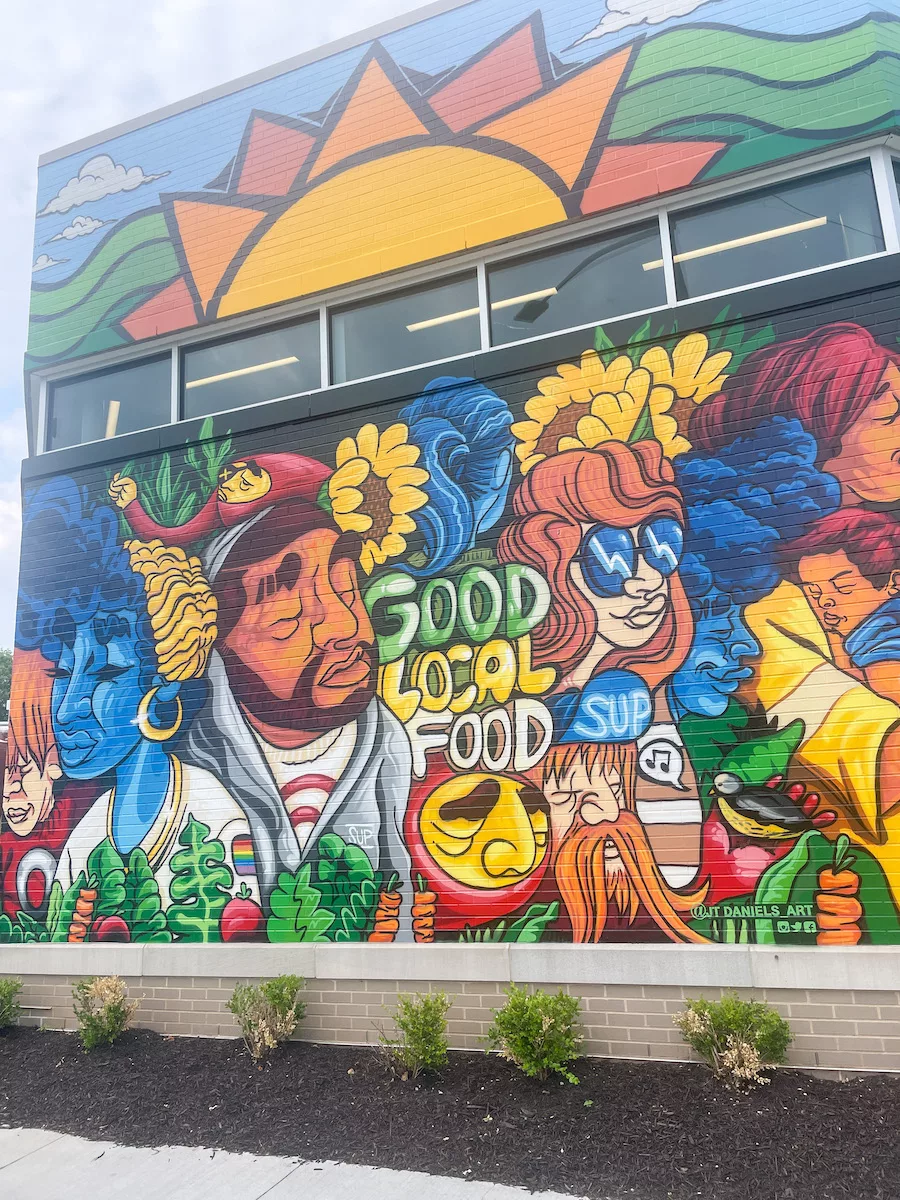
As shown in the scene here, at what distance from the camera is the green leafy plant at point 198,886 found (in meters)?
7.16

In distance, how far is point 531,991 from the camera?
6.05 m

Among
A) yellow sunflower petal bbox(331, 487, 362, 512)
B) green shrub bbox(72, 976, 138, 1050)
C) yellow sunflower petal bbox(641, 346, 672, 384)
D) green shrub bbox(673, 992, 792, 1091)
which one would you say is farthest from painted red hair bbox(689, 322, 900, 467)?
green shrub bbox(72, 976, 138, 1050)

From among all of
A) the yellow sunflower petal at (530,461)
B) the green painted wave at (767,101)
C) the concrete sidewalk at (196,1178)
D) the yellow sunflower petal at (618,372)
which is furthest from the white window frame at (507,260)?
the concrete sidewalk at (196,1178)

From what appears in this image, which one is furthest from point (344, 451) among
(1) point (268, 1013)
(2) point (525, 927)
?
(1) point (268, 1013)

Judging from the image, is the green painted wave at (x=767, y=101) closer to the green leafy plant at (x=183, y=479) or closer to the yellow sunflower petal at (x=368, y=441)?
the yellow sunflower petal at (x=368, y=441)

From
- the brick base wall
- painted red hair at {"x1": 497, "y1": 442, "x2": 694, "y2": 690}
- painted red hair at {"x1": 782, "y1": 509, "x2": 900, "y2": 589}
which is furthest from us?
painted red hair at {"x1": 497, "y1": 442, "x2": 694, "y2": 690}

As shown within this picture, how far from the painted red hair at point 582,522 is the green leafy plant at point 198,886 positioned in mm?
3100

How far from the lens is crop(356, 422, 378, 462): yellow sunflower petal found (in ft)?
24.5

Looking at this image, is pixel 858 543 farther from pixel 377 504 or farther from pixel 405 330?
pixel 405 330

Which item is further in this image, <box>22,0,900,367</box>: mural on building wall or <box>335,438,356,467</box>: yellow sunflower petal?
<box>335,438,356,467</box>: yellow sunflower petal

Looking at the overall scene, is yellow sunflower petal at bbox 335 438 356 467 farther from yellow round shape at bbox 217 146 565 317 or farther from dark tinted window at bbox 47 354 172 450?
dark tinted window at bbox 47 354 172 450

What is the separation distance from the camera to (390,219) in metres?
7.82

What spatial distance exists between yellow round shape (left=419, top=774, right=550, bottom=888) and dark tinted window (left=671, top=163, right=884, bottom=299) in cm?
406

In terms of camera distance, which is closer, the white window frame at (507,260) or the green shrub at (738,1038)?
the green shrub at (738,1038)
